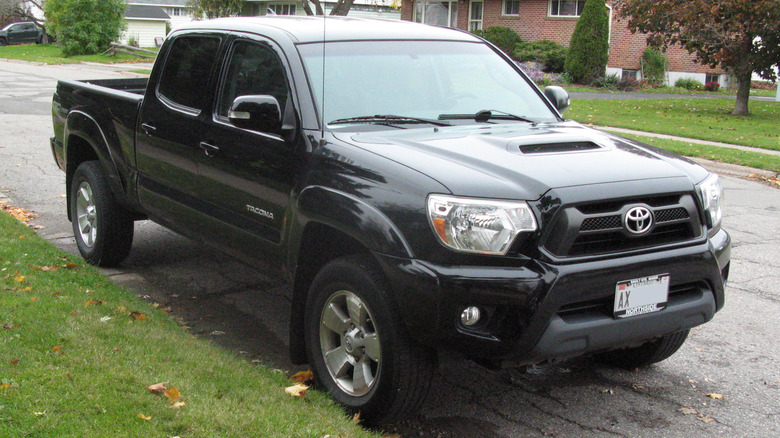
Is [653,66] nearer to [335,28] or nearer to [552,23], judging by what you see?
[552,23]

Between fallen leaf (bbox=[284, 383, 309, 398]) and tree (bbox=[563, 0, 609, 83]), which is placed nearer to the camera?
fallen leaf (bbox=[284, 383, 309, 398])

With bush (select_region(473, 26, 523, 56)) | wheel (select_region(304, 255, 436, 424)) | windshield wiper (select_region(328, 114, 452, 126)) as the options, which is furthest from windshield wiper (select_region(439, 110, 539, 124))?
bush (select_region(473, 26, 523, 56))

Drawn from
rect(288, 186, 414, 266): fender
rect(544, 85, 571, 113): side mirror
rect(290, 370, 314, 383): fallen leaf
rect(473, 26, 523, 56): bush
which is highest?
rect(473, 26, 523, 56): bush

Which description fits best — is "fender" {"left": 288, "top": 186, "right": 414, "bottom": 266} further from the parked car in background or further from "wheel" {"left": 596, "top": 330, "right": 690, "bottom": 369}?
the parked car in background

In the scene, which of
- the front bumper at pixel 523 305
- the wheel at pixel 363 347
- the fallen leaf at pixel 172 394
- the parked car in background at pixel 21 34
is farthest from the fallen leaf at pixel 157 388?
the parked car in background at pixel 21 34

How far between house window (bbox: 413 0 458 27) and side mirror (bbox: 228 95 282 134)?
35413 millimetres

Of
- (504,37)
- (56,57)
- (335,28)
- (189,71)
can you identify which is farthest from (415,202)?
(56,57)

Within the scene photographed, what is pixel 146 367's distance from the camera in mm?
4289

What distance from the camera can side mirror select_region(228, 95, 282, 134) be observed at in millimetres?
4395

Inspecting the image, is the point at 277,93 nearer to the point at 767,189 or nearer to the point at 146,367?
the point at 146,367

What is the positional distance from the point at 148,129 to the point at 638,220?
3472 mm

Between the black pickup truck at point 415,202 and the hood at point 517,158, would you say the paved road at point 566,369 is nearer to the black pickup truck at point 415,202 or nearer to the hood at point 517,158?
the black pickup truck at point 415,202

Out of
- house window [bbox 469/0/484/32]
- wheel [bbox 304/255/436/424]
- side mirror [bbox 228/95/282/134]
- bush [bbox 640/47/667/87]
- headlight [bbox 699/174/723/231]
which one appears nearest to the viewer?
wheel [bbox 304/255/436/424]

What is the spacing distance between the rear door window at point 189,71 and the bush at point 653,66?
93.8 feet
